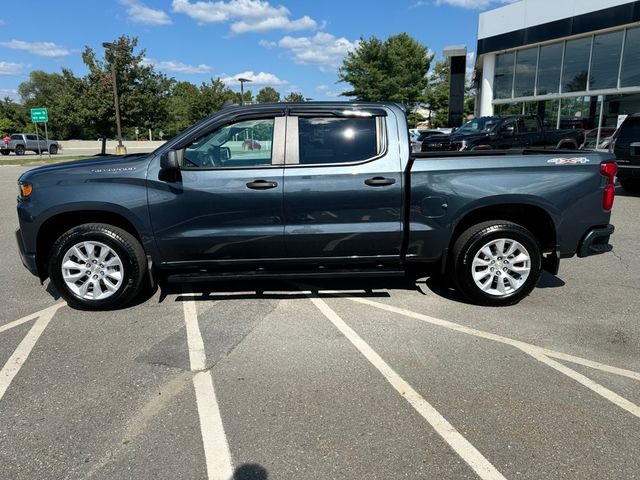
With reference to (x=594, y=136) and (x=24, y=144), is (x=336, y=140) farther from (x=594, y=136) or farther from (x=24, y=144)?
(x=24, y=144)

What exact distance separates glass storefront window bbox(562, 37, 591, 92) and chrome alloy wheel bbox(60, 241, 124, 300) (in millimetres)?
21093

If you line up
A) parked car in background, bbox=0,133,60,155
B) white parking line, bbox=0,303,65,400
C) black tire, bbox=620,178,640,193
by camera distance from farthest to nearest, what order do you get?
parked car in background, bbox=0,133,60,155 < black tire, bbox=620,178,640,193 < white parking line, bbox=0,303,65,400

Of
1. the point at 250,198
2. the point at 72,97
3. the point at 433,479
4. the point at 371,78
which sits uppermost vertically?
the point at 371,78

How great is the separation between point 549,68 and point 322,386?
23013 mm

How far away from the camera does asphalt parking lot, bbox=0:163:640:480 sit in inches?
102

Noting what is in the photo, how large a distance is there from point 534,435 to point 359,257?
90.6 inches

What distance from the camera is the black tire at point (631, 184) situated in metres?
11.9

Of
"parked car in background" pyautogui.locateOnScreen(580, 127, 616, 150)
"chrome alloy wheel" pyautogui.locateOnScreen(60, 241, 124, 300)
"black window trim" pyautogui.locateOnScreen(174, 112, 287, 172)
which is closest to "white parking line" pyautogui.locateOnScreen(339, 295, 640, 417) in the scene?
"black window trim" pyautogui.locateOnScreen(174, 112, 287, 172)

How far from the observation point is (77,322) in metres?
4.46

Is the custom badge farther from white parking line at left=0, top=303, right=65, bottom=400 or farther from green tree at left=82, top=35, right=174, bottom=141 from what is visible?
green tree at left=82, top=35, right=174, bottom=141

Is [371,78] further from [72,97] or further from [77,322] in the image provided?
[77,322]

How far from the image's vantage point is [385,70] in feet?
147

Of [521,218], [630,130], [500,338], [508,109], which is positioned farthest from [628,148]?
[508,109]

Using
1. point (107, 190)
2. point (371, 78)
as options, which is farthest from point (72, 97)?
point (107, 190)
